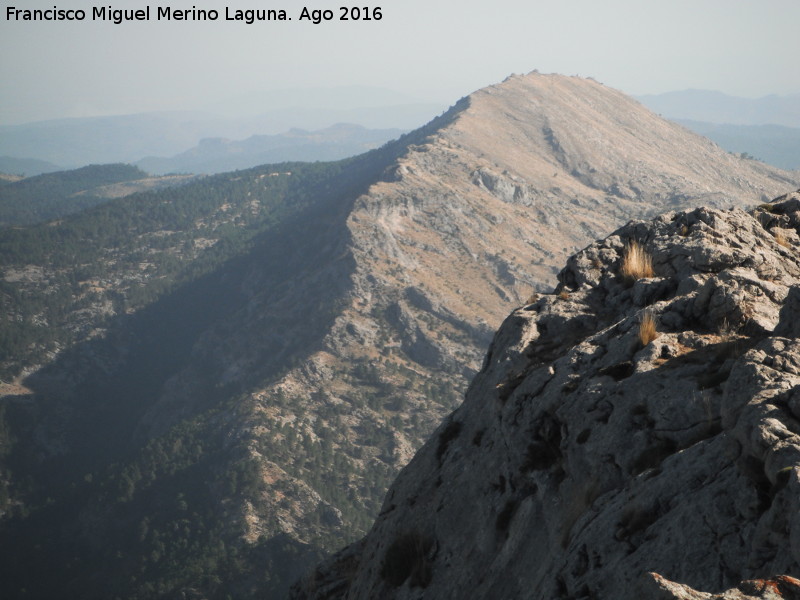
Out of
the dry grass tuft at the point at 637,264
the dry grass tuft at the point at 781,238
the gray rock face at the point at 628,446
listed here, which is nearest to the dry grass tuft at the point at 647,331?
the gray rock face at the point at 628,446

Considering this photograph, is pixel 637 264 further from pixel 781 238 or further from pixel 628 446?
pixel 628 446

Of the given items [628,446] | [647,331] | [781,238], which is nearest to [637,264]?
[781,238]

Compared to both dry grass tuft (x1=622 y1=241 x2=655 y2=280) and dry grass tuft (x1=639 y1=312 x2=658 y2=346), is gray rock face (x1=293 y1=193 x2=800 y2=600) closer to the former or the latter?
dry grass tuft (x1=639 y1=312 x2=658 y2=346)

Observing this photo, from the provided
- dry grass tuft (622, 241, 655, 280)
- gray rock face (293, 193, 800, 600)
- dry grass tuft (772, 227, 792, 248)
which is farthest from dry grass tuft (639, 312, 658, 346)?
dry grass tuft (772, 227, 792, 248)

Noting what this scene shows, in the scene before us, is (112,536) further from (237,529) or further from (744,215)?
(744,215)

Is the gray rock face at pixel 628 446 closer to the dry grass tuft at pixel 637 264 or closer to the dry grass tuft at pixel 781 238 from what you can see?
the dry grass tuft at pixel 781 238
